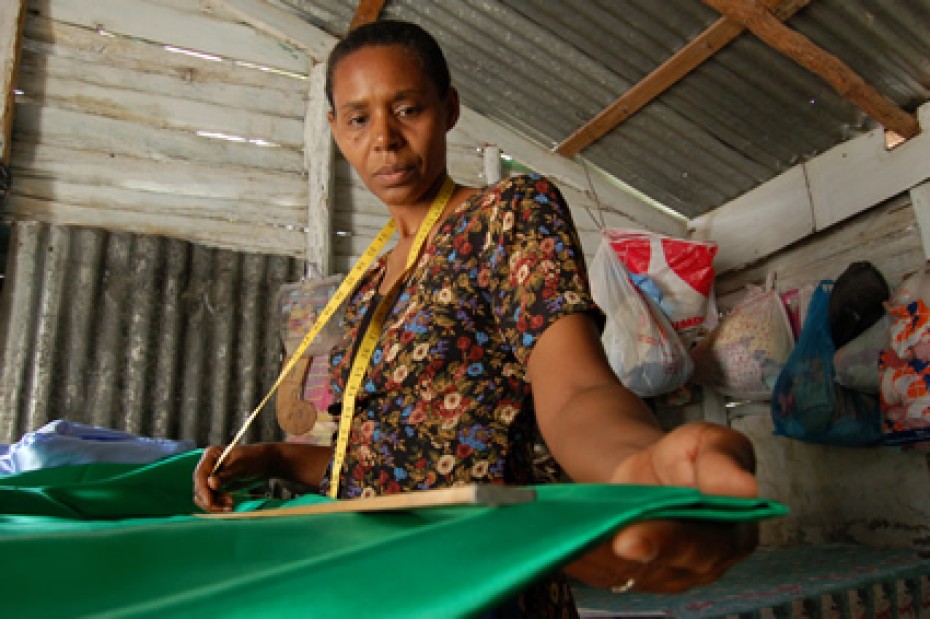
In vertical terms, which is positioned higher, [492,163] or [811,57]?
[492,163]

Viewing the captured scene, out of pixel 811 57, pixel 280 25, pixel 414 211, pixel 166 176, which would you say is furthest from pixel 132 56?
pixel 811 57

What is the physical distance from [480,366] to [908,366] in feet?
8.22

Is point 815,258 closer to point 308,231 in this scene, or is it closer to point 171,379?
point 308,231

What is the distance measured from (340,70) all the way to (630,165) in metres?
3.46

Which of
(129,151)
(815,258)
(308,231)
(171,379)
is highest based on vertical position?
(129,151)

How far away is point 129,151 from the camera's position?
365 cm

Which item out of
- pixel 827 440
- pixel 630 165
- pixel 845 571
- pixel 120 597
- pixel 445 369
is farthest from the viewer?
pixel 630 165

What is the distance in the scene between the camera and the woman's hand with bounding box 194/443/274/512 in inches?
56.0

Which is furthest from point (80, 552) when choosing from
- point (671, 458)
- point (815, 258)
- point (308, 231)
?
point (815, 258)

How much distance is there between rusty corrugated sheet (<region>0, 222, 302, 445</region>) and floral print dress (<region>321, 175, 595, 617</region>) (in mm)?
2609

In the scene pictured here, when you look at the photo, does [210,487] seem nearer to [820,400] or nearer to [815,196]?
[820,400]

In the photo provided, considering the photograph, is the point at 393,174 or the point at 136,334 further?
the point at 136,334

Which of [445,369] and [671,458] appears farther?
[445,369]

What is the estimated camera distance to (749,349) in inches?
139
